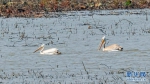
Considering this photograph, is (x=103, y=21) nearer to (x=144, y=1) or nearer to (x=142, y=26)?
(x=142, y=26)

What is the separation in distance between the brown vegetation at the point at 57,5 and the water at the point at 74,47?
6.40 feet

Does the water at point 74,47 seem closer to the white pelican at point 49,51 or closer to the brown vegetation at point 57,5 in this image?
the white pelican at point 49,51

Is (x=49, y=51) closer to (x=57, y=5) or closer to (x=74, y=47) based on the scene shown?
(x=74, y=47)

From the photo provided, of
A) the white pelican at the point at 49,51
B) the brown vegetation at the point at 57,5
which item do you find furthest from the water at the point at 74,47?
the brown vegetation at the point at 57,5

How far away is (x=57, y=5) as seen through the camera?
3316cm

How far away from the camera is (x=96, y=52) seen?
17.6m

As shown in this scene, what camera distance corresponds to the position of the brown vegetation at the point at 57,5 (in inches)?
1218

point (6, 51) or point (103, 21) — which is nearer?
point (6, 51)

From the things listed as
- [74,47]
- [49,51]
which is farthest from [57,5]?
[49,51]

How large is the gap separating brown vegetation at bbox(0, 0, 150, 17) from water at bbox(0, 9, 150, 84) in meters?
1.95

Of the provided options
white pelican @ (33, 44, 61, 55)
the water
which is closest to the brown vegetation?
the water

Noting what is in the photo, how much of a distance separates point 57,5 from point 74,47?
14718 millimetres

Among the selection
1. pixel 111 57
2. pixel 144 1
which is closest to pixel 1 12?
pixel 144 1

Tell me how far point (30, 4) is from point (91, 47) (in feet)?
51.7
